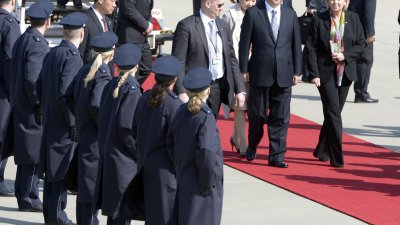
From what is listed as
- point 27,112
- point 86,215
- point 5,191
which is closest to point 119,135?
point 86,215

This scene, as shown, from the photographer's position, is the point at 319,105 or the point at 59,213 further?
the point at 319,105

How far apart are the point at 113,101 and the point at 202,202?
1372 millimetres

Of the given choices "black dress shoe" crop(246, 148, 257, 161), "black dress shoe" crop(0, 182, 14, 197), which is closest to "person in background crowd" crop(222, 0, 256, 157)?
"black dress shoe" crop(246, 148, 257, 161)

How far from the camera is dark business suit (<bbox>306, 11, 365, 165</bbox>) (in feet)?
44.3

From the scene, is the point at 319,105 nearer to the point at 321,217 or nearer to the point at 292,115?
the point at 292,115

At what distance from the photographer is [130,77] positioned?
9.72 metres

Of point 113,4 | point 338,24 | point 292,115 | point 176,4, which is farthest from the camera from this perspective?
point 176,4

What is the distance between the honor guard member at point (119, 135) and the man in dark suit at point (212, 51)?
2.78 m

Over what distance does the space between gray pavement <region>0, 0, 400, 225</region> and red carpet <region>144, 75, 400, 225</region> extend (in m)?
0.20

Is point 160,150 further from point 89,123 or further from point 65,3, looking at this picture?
point 65,3

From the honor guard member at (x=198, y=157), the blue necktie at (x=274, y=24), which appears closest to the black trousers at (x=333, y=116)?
the blue necktie at (x=274, y=24)

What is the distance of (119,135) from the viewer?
962 cm

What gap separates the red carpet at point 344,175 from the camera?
1192 centimetres

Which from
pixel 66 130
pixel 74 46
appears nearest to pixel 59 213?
pixel 66 130
